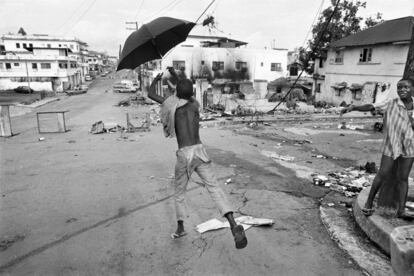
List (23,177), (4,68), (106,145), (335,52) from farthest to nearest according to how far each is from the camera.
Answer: (4,68), (335,52), (106,145), (23,177)

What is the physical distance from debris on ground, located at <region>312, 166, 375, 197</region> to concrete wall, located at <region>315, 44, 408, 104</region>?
646 inches

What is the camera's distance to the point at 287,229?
389cm

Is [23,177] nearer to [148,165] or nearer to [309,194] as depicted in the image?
[148,165]

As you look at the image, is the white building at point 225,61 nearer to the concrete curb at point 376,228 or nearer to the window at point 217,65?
the window at point 217,65

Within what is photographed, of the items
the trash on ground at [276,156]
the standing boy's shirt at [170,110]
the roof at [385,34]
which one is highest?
the roof at [385,34]

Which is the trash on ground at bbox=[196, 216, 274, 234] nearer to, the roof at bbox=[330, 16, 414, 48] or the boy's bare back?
the boy's bare back

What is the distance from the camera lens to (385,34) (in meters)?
21.6

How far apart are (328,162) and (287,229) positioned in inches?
174

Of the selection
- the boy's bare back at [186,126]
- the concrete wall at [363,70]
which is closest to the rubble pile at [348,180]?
the boy's bare back at [186,126]

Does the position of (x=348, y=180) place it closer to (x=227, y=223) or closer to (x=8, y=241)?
(x=227, y=223)

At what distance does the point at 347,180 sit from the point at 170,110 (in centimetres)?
437

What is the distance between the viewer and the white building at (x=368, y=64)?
20109 millimetres

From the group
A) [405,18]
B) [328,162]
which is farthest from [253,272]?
[405,18]

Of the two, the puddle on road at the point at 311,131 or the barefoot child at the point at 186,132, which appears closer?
the barefoot child at the point at 186,132
